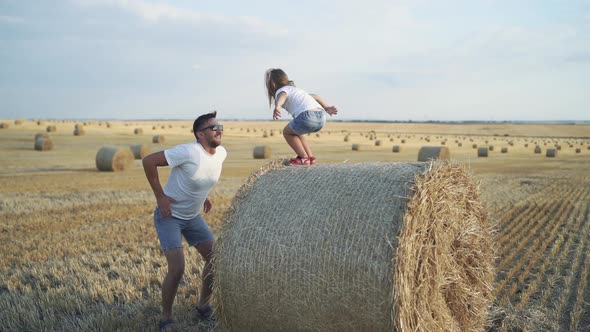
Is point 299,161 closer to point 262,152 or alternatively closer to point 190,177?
point 190,177

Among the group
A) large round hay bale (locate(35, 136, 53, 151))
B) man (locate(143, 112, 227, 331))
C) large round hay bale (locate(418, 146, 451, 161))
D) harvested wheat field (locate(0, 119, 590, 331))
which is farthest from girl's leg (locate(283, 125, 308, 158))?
large round hay bale (locate(35, 136, 53, 151))

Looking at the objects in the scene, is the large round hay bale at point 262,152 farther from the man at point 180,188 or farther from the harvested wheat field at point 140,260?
the man at point 180,188

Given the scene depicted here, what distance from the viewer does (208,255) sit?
5609 mm

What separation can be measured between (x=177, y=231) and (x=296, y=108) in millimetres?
1817

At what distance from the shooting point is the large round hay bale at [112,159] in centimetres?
2283

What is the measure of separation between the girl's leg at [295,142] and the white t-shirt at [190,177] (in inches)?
34.8

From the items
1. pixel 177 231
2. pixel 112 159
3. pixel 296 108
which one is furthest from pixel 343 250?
pixel 112 159

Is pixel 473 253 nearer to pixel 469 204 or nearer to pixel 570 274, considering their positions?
pixel 469 204

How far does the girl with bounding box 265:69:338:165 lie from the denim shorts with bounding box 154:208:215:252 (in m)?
1.23

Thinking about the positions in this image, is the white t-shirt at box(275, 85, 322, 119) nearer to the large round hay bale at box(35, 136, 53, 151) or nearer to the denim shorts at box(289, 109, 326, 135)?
the denim shorts at box(289, 109, 326, 135)

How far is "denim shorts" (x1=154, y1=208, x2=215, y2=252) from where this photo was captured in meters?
5.07

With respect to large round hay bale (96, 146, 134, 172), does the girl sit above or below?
above

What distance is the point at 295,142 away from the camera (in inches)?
227

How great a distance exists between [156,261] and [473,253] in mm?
4499
